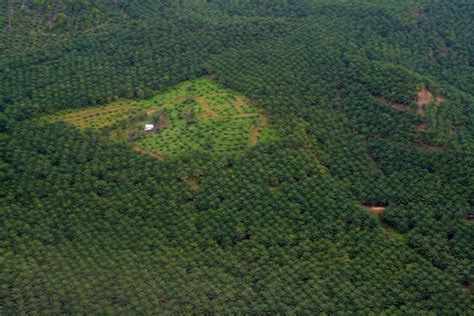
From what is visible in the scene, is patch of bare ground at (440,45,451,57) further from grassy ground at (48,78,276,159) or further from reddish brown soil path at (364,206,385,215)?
reddish brown soil path at (364,206,385,215)

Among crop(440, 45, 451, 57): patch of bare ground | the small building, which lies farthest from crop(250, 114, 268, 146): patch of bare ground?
crop(440, 45, 451, 57): patch of bare ground

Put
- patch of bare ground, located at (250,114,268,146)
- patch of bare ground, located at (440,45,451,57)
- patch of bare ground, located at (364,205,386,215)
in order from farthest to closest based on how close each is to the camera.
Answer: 1. patch of bare ground, located at (440,45,451,57)
2. patch of bare ground, located at (250,114,268,146)
3. patch of bare ground, located at (364,205,386,215)

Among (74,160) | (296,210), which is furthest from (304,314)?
(74,160)

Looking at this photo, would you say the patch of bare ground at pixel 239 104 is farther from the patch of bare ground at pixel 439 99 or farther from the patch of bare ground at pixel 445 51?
the patch of bare ground at pixel 445 51

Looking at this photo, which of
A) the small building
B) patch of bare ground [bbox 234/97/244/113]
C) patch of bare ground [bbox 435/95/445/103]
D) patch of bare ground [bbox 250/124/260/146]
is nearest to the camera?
patch of bare ground [bbox 250/124/260/146]

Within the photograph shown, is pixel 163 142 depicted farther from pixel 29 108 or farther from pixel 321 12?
pixel 321 12

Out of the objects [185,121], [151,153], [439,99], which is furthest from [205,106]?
Answer: [439,99]

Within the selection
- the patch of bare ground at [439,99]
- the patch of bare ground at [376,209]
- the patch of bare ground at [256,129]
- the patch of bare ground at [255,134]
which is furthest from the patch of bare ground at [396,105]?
the patch of bare ground at [255,134]

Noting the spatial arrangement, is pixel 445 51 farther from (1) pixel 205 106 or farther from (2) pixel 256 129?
(1) pixel 205 106
